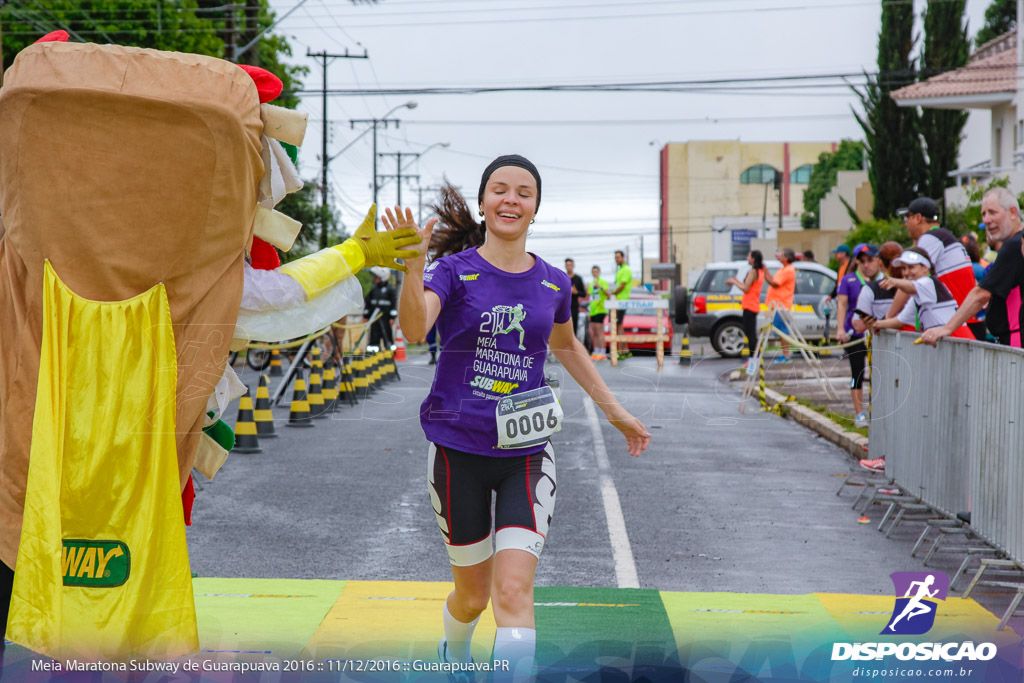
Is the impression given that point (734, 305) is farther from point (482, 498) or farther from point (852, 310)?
point (482, 498)

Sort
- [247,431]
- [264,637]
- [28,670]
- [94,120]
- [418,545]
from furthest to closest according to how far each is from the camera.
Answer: [247,431] < [418,545] < [264,637] < [28,670] < [94,120]

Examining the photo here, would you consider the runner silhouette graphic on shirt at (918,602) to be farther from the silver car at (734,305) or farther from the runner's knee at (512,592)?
the silver car at (734,305)

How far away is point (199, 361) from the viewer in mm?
3656

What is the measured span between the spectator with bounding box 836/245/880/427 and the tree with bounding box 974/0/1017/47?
4742cm

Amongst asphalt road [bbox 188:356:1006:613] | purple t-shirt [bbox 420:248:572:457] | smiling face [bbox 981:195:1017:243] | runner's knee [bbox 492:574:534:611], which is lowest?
asphalt road [bbox 188:356:1006:613]

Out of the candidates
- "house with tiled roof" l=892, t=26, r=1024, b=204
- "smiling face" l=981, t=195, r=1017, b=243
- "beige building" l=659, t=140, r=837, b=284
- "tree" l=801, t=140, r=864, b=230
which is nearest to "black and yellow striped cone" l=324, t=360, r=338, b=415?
"smiling face" l=981, t=195, r=1017, b=243

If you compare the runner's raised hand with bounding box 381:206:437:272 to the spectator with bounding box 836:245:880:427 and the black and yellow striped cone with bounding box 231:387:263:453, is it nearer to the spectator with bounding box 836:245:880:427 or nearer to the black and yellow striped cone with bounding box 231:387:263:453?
the black and yellow striped cone with bounding box 231:387:263:453

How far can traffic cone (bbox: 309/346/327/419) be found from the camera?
579 inches

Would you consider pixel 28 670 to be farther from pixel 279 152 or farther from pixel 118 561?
pixel 279 152

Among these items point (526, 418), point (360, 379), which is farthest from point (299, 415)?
point (526, 418)

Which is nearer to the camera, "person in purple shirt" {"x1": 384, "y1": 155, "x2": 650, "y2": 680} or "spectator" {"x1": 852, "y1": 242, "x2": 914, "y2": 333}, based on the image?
"person in purple shirt" {"x1": 384, "y1": 155, "x2": 650, "y2": 680}

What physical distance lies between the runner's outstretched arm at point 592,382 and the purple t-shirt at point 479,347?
37cm

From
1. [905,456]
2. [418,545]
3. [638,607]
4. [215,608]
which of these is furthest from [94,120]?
[905,456]

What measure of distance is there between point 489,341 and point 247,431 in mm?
8248
